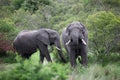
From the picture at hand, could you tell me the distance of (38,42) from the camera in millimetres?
15188

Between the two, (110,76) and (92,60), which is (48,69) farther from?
(92,60)

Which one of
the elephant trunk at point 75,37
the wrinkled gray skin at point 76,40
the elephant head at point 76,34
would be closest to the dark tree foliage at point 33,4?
the wrinkled gray skin at point 76,40

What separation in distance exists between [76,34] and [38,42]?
3.13 metres

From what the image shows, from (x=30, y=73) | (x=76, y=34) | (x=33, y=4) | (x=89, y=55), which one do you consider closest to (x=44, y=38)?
(x=89, y=55)

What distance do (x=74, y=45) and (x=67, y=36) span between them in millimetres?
586

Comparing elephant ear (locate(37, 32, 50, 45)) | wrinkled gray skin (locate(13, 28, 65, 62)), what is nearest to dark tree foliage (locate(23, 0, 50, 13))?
wrinkled gray skin (locate(13, 28, 65, 62))

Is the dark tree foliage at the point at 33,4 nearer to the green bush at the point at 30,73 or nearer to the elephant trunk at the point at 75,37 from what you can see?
the elephant trunk at the point at 75,37

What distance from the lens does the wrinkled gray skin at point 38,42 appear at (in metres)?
14.8

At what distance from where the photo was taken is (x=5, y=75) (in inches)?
243

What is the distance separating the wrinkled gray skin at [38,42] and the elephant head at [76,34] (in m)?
1.87

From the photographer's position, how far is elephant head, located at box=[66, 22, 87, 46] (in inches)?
492

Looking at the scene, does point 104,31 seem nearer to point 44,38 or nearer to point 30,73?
point 44,38

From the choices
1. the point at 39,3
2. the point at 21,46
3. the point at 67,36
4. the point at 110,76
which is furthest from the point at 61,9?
the point at 110,76

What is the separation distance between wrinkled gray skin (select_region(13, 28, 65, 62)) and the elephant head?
1.87 meters
